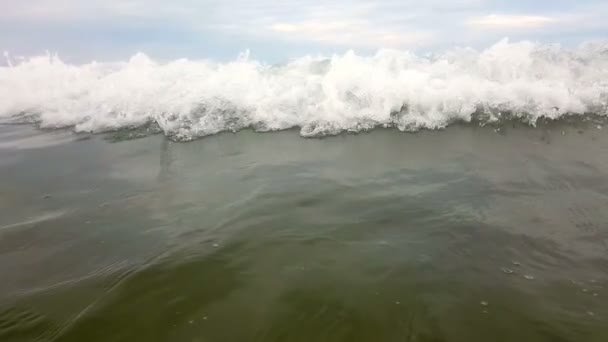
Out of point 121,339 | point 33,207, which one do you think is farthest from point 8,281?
point 33,207

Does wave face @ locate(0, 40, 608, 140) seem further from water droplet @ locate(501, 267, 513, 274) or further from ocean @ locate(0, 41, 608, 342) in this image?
water droplet @ locate(501, 267, 513, 274)

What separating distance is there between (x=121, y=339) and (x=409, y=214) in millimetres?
2400

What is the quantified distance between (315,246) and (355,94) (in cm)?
464

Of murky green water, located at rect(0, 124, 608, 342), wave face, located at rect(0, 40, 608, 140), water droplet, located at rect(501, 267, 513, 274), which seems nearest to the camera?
murky green water, located at rect(0, 124, 608, 342)

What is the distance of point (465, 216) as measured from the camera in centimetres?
342

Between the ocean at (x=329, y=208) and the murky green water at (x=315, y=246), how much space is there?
0.02 m

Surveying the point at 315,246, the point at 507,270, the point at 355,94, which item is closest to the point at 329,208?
the point at 315,246

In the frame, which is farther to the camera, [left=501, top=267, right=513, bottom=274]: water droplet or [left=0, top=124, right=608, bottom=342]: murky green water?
[left=501, top=267, right=513, bottom=274]: water droplet

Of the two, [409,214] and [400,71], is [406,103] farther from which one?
[409,214]

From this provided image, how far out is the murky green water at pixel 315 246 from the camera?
2.24m

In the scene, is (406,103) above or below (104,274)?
above

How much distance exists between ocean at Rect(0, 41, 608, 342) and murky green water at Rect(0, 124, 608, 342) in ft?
0.05

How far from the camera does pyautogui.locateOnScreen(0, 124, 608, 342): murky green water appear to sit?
2240 mm

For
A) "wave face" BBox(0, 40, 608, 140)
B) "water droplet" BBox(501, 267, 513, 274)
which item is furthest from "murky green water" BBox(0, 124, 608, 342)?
"wave face" BBox(0, 40, 608, 140)
